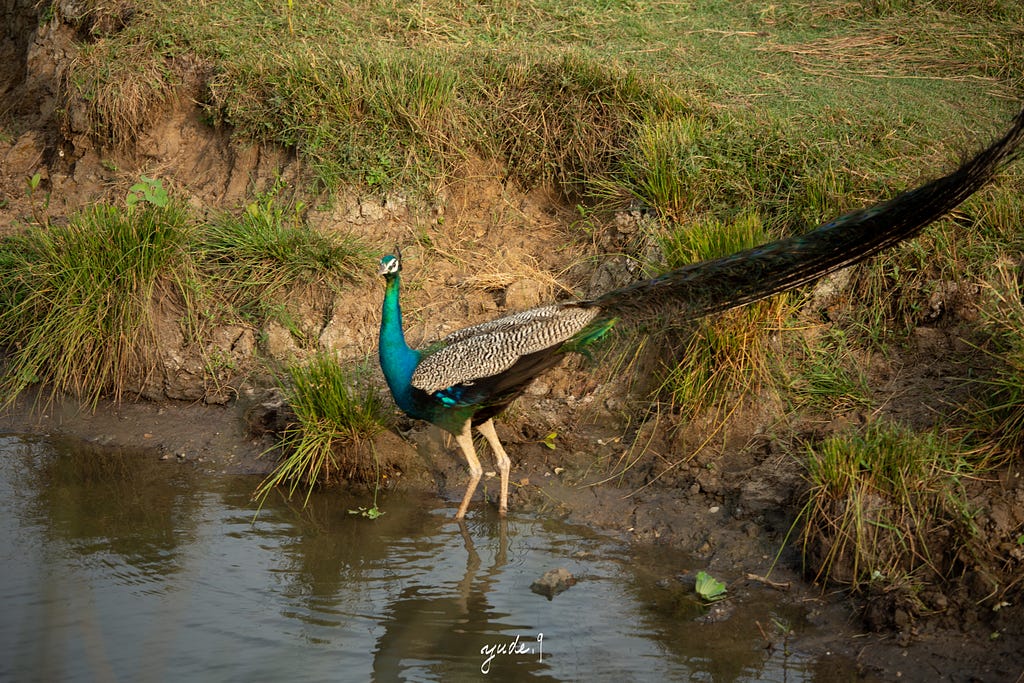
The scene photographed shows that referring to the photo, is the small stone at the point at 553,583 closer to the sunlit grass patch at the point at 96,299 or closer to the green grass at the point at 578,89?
the green grass at the point at 578,89

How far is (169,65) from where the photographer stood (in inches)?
303

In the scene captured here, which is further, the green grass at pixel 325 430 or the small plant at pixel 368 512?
the green grass at pixel 325 430

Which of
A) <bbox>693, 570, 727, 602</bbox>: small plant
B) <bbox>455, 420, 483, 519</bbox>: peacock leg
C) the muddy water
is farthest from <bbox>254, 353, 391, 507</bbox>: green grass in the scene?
<bbox>693, 570, 727, 602</bbox>: small plant

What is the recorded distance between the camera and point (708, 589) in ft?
14.9

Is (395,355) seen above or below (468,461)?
above

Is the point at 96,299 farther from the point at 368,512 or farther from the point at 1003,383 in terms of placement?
the point at 1003,383

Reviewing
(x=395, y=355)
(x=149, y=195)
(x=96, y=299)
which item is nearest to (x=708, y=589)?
(x=395, y=355)

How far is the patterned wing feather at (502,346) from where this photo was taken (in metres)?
5.10

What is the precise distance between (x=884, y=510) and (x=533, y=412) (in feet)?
7.36

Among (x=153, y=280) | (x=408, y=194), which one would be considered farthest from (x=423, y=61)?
(x=153, y=280)

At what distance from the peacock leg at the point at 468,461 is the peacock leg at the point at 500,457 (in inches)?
4.3

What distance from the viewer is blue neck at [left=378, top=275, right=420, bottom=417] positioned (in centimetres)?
526

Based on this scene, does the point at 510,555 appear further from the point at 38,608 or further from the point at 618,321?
the point at 38,608

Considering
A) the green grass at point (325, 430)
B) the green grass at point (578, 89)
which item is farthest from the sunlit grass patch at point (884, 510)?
the green grass at point (325, 430)
